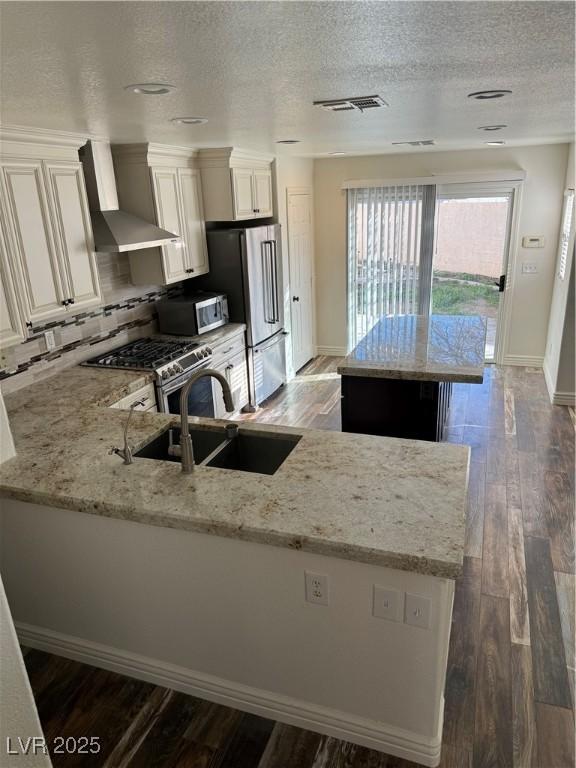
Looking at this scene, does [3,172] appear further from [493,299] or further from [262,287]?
[493,299]

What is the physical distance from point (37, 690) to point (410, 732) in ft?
5.07

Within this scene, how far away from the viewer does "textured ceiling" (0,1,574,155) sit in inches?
47.3

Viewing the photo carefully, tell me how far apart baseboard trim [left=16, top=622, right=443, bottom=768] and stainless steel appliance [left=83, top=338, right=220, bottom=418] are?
1.67m

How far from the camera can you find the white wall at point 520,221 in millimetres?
5859

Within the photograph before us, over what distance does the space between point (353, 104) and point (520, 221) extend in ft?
14.4

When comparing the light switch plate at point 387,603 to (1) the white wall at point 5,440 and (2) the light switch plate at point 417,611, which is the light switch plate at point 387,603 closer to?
(2) the light switch plate at point 417,611

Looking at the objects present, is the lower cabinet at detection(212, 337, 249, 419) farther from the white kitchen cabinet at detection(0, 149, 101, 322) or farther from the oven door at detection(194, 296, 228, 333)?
the white kitchen cabinet at detection(0, 149, 101, 322)

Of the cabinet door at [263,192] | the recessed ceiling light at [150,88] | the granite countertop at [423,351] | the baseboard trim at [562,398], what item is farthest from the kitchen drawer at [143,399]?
the baseboard trim at [562,398]

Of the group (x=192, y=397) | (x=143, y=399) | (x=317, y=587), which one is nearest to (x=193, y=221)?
(x=192, y=397)

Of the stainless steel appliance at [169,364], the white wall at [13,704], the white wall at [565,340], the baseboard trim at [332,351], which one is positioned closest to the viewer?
the white wall at [13,704]

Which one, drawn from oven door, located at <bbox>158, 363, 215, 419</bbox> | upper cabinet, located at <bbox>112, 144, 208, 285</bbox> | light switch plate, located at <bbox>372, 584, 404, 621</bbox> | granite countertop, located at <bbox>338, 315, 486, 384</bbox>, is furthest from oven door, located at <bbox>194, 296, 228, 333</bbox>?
light switch plate, located at <bbox>372, 584, 404, 621</bbox>

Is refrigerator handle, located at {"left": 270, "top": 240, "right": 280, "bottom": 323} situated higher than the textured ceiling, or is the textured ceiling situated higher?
the textured ceiling

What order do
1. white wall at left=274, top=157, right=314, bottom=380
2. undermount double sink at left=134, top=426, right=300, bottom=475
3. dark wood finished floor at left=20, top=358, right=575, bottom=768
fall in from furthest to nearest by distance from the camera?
1. white wall at left=274, top=157, right=314, bottom=380
2. undermount double sink at left=134, top=426, right=300, bottom=475
3. dark wood finished floor at left=20, top=358, right=575, bottom=768

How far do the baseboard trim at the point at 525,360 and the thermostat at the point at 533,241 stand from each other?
129 centimetres
